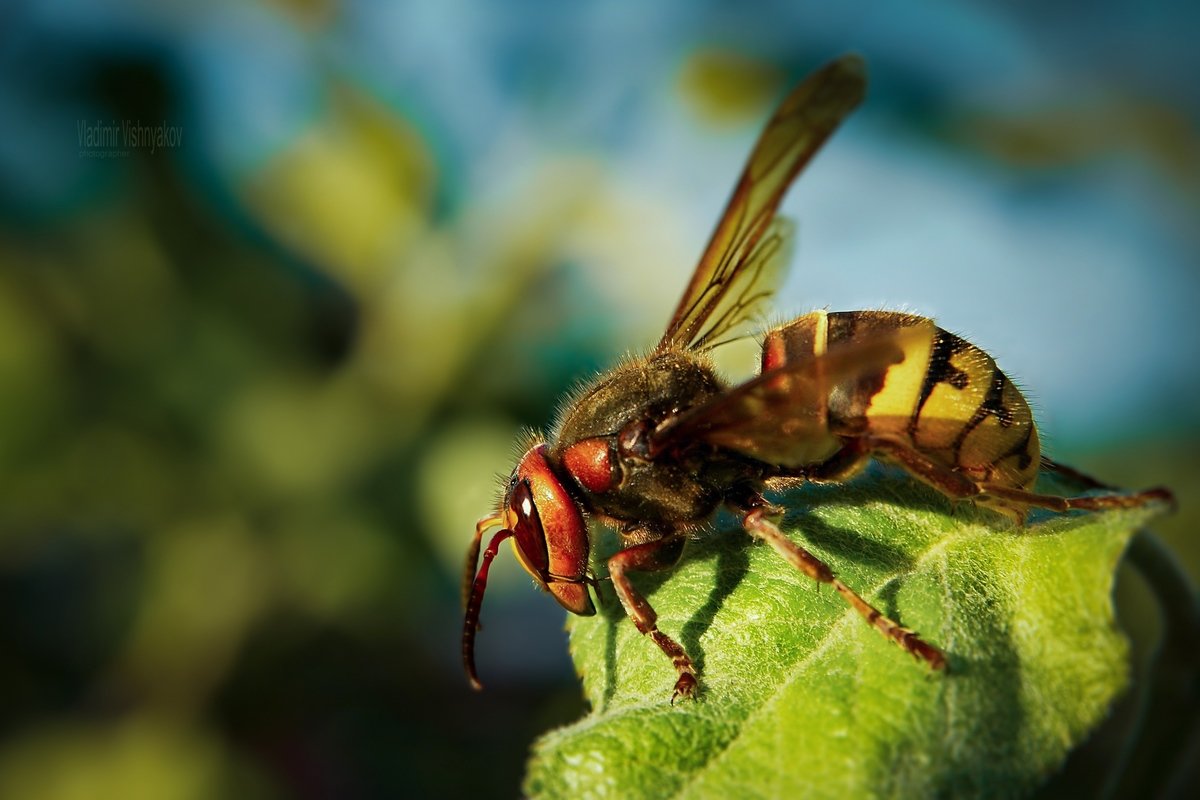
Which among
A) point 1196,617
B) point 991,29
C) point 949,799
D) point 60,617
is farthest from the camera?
point 991,29

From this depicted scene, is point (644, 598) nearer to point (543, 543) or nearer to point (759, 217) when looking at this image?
point (543, 543)

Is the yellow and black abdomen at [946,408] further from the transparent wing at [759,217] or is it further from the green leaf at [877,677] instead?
the transparent wing at [759,217]

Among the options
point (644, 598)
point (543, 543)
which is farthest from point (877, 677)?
point (543, 543)

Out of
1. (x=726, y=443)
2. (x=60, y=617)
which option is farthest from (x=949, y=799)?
(x=60, y=617)

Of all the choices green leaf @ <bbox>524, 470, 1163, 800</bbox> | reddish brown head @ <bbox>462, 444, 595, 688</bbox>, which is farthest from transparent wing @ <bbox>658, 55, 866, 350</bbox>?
green leaf @ <bbox>524, 470, 1163, 800</bbox>

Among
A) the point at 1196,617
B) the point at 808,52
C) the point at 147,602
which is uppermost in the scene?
the point at 808,52

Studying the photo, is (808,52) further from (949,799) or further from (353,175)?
(949,799)
